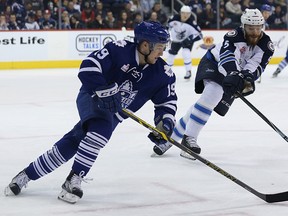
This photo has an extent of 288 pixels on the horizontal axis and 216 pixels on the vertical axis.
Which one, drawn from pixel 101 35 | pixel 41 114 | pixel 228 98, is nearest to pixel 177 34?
pixel 101 35

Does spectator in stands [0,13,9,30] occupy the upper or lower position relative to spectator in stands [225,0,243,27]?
upper

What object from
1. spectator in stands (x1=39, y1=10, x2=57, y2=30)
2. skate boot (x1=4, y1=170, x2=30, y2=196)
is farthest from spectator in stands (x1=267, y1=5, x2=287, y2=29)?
skate boot (x1=4, y1=170, x2=30, y2=196)

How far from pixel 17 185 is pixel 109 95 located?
0.67 m

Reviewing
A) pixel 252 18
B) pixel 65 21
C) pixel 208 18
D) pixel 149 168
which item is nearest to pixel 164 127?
pixel 149 168

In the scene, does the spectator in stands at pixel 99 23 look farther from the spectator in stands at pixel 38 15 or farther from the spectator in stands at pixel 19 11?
the spectator in stands at pixel 19 11

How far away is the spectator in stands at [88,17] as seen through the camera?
11852 mm

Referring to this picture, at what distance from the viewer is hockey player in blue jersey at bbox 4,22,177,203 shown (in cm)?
320

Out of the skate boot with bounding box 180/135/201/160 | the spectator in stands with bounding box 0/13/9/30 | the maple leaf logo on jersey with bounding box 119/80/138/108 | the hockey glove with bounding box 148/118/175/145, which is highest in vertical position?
the maple leaf logo on jersey with bounding box 119/80/138/108

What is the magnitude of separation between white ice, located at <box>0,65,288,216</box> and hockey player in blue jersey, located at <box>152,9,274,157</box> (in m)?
0.24

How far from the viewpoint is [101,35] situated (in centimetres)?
1177

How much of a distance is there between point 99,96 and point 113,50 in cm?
25

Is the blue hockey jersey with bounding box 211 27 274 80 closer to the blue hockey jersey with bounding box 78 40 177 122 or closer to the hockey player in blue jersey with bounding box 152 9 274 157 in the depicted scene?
the hockey player in blue jersey with bounding box 152 9 274 157

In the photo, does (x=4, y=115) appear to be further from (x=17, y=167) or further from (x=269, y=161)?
(x=269, y=161)

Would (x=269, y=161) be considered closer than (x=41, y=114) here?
Yes
